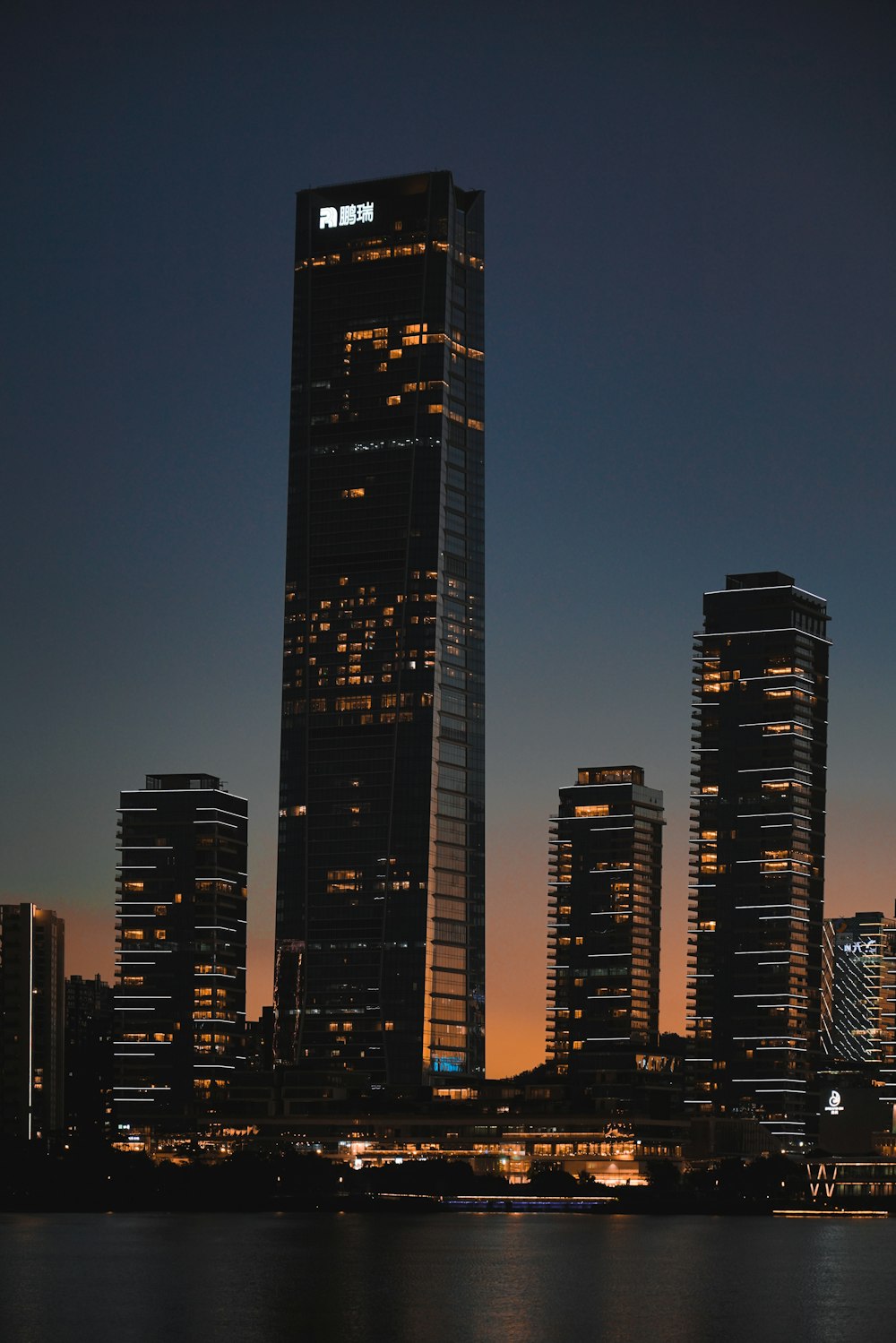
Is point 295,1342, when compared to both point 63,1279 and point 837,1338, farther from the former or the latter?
point 63,1279

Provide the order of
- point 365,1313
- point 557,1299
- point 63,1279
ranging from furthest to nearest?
point 63,1279
point 557,1299
point 365,1313

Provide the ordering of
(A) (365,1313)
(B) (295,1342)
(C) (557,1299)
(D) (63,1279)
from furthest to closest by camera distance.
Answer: (D) (63,1279) → (C) (557,1299) → (A) (365,1313) → (B) (295,1342)

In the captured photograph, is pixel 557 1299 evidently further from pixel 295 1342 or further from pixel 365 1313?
pixel 295 1342

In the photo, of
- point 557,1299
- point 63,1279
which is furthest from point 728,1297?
point 63,1279

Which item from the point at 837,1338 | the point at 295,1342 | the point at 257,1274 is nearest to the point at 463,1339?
the point at 295,1342

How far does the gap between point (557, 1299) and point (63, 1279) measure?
41.1 m

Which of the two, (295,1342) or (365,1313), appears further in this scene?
(365,1313)

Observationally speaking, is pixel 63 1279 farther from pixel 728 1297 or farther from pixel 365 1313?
pixel 728 1297

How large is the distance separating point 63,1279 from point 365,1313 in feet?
122

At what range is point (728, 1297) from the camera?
18425 cm

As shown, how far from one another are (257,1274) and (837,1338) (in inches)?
2172

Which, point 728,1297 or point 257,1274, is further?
point 257,1274

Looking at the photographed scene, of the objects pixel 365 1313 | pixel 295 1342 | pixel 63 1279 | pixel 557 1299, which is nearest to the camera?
pixel 295 1342

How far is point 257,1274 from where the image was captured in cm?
19675
